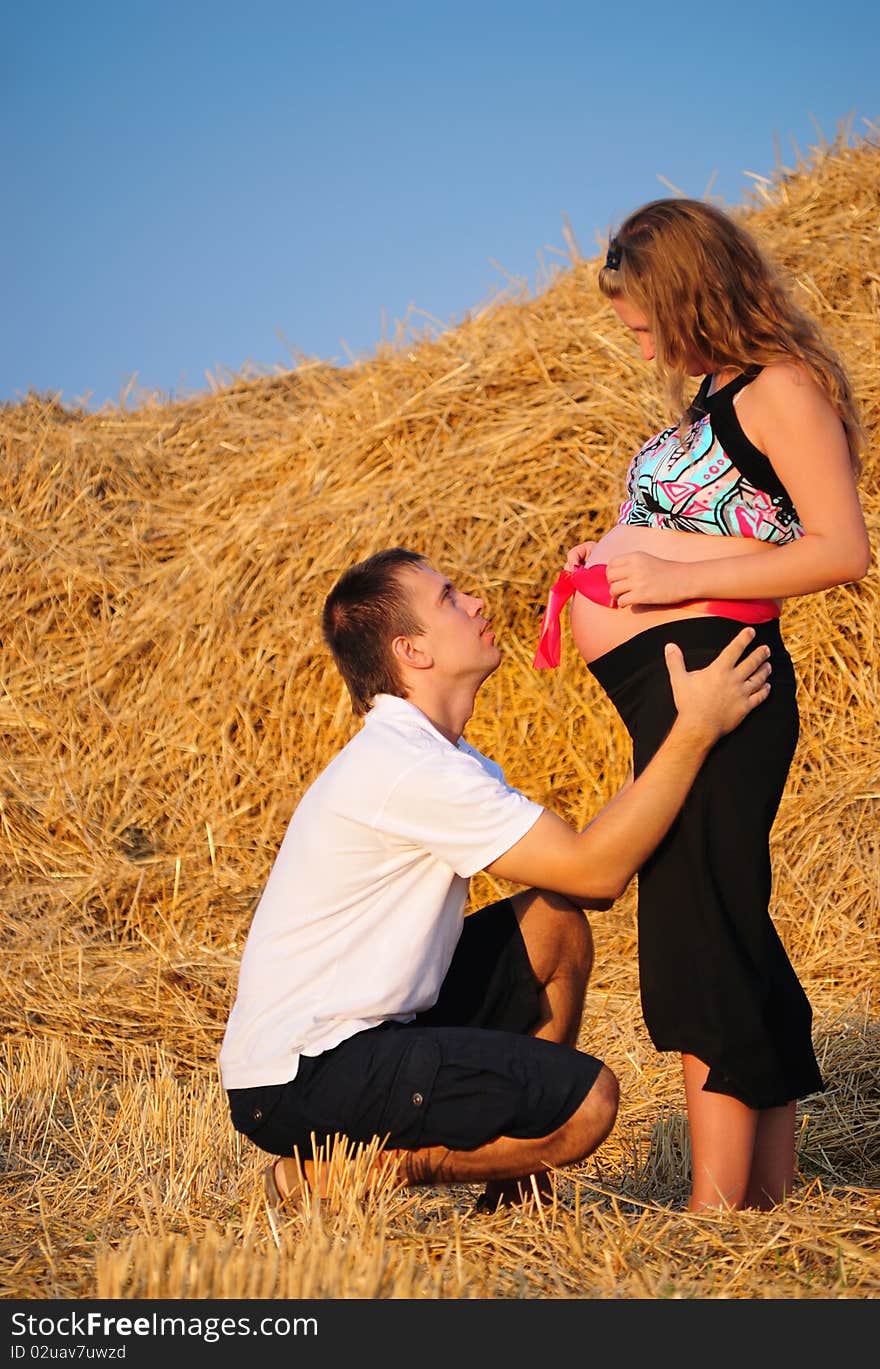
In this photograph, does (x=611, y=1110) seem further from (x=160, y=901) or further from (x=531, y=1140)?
(x=160, y=901)

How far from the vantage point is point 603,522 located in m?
4.47

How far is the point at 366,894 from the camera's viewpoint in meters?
2.22

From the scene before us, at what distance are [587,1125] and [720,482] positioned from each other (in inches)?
41.1

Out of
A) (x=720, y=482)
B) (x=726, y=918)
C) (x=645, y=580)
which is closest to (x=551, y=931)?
(x=726, y=918)

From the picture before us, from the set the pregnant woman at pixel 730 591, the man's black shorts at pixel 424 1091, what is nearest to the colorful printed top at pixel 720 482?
the pregnant woman at pixel 730 591

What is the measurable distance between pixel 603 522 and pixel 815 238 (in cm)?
150

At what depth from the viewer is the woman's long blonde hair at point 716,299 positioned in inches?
86.6

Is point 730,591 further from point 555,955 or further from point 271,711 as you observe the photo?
point 271,711

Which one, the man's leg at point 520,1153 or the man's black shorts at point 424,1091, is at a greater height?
the man's black shorts at point 424,1091

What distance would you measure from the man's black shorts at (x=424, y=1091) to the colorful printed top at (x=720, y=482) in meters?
0.89

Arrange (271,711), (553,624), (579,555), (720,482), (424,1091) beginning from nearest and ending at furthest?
1. (424,1091)
2. (720,482)
3. (553,624)
4. (579,555)
5. (271,711)

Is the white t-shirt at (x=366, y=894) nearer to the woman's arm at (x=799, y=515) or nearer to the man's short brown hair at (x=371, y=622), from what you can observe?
the man's short brown hair at (x=371, y=622)

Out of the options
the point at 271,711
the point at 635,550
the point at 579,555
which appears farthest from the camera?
the point at 271,711

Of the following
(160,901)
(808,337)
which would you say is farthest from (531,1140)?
(160,901)
